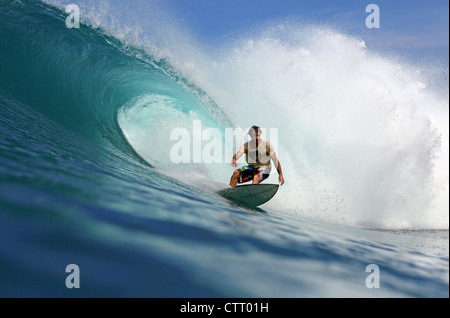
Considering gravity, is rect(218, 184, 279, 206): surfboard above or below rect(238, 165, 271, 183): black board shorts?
below

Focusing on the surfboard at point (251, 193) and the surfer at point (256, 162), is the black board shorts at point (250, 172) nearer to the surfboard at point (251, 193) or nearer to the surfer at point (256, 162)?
the surfer at point (256, 162)

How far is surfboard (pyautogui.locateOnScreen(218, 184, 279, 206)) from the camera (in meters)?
6.56

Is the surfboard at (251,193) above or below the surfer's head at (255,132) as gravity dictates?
below

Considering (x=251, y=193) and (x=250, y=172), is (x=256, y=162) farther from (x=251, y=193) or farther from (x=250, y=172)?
(x=251, y=193)

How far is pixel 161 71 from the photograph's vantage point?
13.0 meters

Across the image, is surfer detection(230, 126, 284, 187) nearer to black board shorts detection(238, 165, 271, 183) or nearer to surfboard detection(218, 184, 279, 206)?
black board shorts detection(238, 165, 271, 183)

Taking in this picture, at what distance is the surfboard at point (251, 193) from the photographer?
656 centimetres

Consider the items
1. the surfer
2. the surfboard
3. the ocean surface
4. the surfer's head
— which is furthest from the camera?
the surfer

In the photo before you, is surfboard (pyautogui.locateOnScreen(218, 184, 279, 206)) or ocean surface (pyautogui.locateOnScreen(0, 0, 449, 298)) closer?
ocean surface (pyautogui.locateOnScreen(0, 0, 449, 298))

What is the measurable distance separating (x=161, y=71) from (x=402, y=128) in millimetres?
9199

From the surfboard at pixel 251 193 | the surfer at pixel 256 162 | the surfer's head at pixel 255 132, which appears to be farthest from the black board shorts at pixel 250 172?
the surfer's head at pixel 255 132

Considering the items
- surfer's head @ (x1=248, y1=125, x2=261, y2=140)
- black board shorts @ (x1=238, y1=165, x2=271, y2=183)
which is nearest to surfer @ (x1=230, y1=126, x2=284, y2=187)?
black board shorts @ (x1=238, y1=165, x2=271, y2=183)

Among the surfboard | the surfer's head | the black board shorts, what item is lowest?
the surfboard
